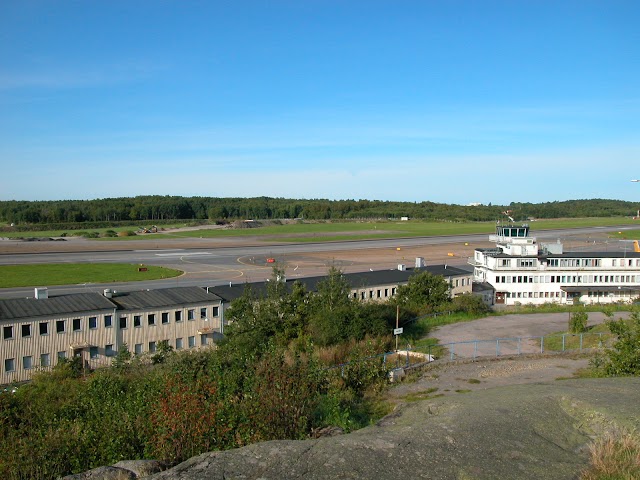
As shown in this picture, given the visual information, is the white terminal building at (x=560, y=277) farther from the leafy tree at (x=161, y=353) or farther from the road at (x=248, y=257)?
the leafy tree at (x=161, y=353)

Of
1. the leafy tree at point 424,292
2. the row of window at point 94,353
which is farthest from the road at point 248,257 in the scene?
the leafy tree at point 424,292

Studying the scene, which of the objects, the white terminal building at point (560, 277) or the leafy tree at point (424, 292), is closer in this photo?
the leafy tree at point (424, 292)

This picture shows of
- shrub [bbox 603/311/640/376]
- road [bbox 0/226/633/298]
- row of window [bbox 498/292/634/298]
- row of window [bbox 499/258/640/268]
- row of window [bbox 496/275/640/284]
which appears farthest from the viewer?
road [bbox 0/226/633/298]

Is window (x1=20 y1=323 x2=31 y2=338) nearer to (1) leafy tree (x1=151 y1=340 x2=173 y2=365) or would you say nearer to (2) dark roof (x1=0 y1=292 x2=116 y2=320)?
(2) dark roof (x1=0 y1=292 x2=116 y2=320)

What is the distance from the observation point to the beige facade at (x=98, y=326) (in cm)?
3225

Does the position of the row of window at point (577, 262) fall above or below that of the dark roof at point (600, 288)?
above

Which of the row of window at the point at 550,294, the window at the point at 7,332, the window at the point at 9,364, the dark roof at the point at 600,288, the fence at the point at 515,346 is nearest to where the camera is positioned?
the fence at the point at 515,346

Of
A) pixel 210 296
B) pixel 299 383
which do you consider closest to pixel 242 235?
pixel 210 296

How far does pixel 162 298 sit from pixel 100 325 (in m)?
5.13

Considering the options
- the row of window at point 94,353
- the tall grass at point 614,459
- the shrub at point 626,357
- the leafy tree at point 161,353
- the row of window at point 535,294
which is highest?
the tall grass at point 614,459

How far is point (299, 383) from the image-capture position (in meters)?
11.0

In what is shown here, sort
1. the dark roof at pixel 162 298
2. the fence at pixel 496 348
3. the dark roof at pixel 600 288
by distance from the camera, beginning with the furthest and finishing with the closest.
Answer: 1. the dark roof at pixel 600 288
2. the dark roof at pixel 162 298
3. the fence at pixel 496 348

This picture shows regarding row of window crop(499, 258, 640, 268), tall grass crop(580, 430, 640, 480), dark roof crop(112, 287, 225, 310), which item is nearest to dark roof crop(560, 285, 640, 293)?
row of window crop(499, 258, 640, 268)

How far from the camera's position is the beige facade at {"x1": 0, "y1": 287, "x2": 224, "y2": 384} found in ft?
106
